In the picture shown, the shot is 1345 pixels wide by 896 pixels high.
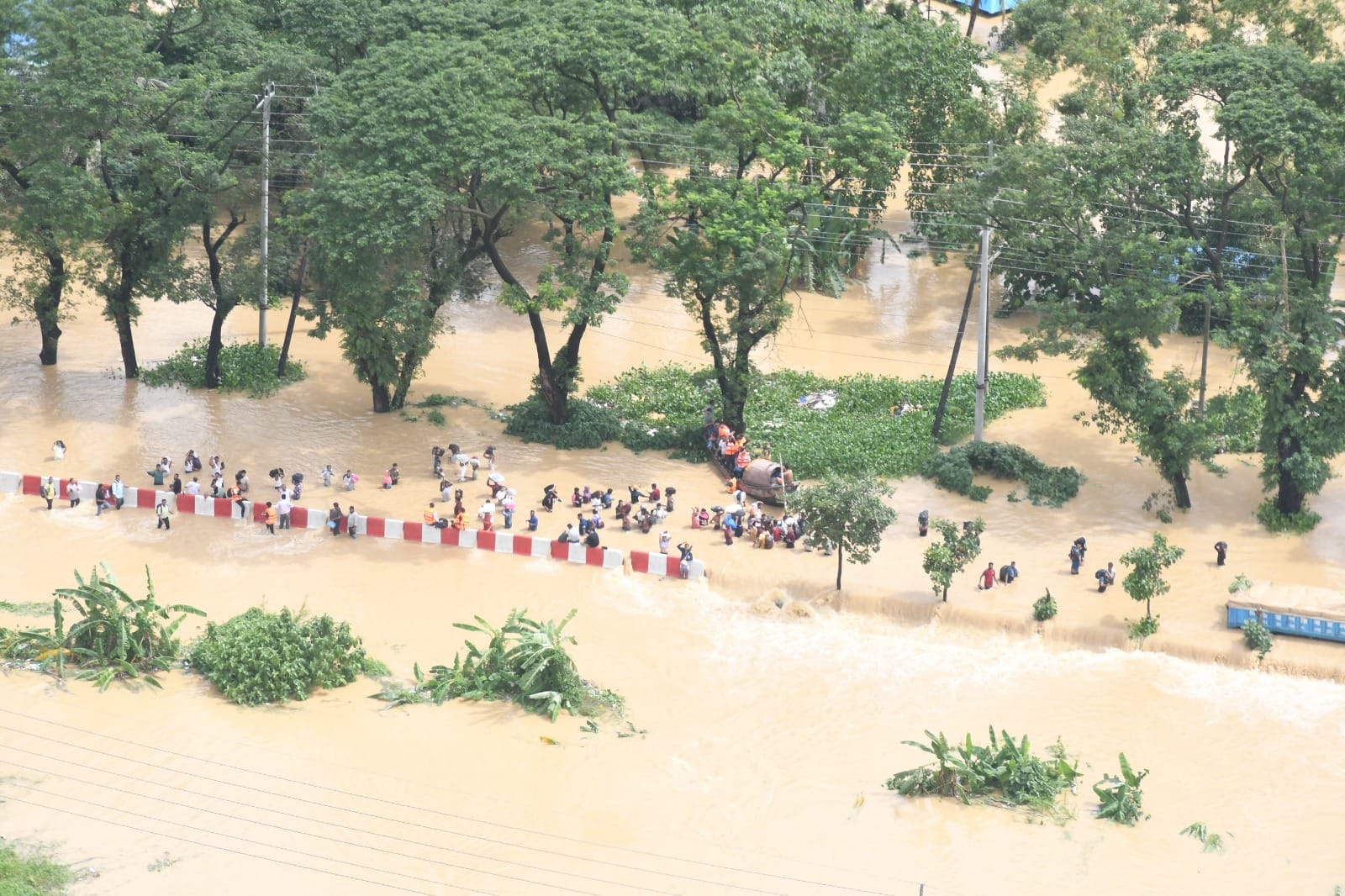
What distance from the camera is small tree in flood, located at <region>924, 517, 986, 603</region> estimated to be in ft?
111

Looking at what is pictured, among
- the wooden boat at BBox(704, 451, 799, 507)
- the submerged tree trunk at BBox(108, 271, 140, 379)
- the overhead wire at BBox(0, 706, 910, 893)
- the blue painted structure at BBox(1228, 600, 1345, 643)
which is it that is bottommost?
the overhead wire at BBox(0, 706, 910, 893)

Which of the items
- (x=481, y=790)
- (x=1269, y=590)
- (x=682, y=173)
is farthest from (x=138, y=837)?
(x=682, y=173)

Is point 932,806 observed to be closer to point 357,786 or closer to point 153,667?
point 357,786

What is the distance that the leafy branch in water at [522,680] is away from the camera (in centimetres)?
3050

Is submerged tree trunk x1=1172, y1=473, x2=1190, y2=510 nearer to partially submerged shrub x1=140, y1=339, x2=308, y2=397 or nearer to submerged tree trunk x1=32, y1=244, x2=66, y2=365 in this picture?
partially submerged shrub x1=140, y1=339, x2=308, y2=397

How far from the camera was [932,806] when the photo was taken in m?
27.9

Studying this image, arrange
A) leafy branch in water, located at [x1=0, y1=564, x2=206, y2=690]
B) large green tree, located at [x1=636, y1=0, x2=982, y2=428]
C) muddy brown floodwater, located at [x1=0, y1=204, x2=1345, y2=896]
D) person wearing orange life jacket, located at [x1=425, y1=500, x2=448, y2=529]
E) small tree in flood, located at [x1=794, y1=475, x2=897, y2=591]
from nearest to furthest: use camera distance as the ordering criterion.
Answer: muddy brown floodwater, located at [x1=0, y1=204, x2=1345, y2=896] < leafy branch in water, located at [x1=0, y1=564, x2=206, y2=690] < small tree in flood, located at [x1=794, y1=475, x2=897, y2=591] < person wearing orange life jacket, located at [x1=425, y1=500, x2=448, y2=529] < large green tree, located at [x1=636, y1=0, x2=982, y2=428]

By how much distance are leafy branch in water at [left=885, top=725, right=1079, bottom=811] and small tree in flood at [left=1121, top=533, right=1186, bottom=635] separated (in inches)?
217

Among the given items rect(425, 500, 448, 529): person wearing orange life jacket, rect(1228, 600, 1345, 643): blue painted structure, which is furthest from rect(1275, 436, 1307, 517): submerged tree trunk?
rect(425, 500, 448, 529): person wearing orange life jacket

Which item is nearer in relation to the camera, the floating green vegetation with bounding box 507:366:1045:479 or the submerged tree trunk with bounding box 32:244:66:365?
the floating green vegetation with bounding box 507:366:1045:479

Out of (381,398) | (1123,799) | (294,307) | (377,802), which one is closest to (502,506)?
(381,398)

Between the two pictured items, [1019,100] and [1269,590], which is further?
[1019,100]

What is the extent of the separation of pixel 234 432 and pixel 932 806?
71.0 feet

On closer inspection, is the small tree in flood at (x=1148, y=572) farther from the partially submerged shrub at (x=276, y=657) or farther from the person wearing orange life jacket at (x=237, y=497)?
the person wearing orange life jacket at (x=237, y=497)
